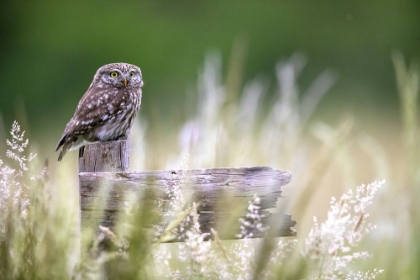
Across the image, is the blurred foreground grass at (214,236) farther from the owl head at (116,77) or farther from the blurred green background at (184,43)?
the blurred green background at (184,43)

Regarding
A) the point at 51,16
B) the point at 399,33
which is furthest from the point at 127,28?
the point at 399,33

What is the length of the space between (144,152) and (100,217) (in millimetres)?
1304

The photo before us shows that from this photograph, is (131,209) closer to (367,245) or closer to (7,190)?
(7,190)

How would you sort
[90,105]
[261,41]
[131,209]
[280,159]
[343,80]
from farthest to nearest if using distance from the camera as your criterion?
[261,41]
[343,80]
[280,159]
[90,105]
[131,209]

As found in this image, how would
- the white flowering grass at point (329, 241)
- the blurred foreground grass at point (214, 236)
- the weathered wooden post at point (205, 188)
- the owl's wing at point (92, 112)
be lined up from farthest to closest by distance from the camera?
the owl's wing at point (92, 112) < the weathered wooden post at point (205, 188) < the white flowering grass at point (329, 241) < the blurred foreground grass at point (214, 236)

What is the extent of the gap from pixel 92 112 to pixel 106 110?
0.07 meters

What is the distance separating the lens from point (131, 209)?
1513 mm

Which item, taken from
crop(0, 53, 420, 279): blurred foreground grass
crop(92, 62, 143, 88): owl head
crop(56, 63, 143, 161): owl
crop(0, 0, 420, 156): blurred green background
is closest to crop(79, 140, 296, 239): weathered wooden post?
crop(0, 53, 420, 279): blurred foreground grass

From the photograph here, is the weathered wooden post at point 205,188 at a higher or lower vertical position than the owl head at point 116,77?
lower

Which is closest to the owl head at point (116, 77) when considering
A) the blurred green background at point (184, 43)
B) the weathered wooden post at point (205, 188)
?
the weathered wooden post at point (205, 188)

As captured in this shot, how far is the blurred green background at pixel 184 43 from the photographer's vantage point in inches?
479

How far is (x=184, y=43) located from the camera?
13.6 meters

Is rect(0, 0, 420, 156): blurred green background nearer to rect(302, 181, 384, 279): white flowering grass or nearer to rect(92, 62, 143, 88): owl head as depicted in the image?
rect(92, 62, 143, 88): owl head

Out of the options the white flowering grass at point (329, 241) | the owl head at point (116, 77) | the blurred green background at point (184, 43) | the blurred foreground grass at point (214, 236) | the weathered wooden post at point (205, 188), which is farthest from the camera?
the blurred green background at point (184, 43)
